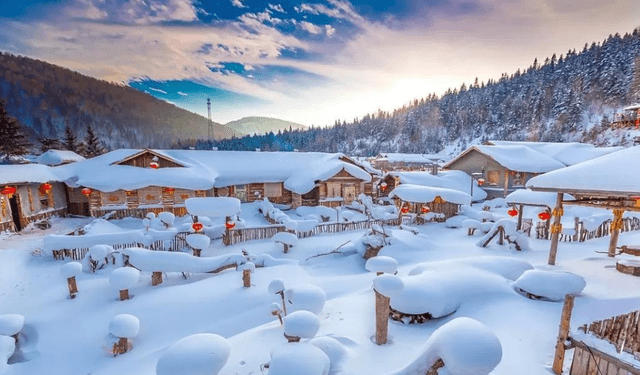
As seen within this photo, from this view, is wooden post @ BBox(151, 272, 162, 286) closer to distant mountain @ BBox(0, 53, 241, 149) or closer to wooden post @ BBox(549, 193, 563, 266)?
wooden post @ BBox(549, 193, 563, 266)

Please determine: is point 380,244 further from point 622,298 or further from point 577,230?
point 577,230

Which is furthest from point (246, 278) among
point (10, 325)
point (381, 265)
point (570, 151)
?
point (570, 151)

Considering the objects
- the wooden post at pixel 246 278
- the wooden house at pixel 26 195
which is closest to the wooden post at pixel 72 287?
the wooden post at pixel 246 278

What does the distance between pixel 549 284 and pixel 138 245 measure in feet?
57.1

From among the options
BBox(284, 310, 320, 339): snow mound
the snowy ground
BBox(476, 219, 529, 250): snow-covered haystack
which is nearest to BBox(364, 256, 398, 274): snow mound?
the snowy ground

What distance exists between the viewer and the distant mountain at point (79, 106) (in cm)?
8256

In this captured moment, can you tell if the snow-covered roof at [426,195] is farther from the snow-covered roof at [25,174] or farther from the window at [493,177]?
the snow-covered roof at [25,174]

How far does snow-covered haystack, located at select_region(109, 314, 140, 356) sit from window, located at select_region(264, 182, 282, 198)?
750 inches

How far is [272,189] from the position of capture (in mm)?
26578

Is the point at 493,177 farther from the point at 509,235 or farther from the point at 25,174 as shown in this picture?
the point at 25,174

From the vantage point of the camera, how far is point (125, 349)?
7.72m

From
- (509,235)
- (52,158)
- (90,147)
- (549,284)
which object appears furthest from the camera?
(90,147)

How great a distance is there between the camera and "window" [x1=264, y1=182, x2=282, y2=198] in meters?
26.4

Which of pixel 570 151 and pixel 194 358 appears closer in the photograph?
pixel 194 358
